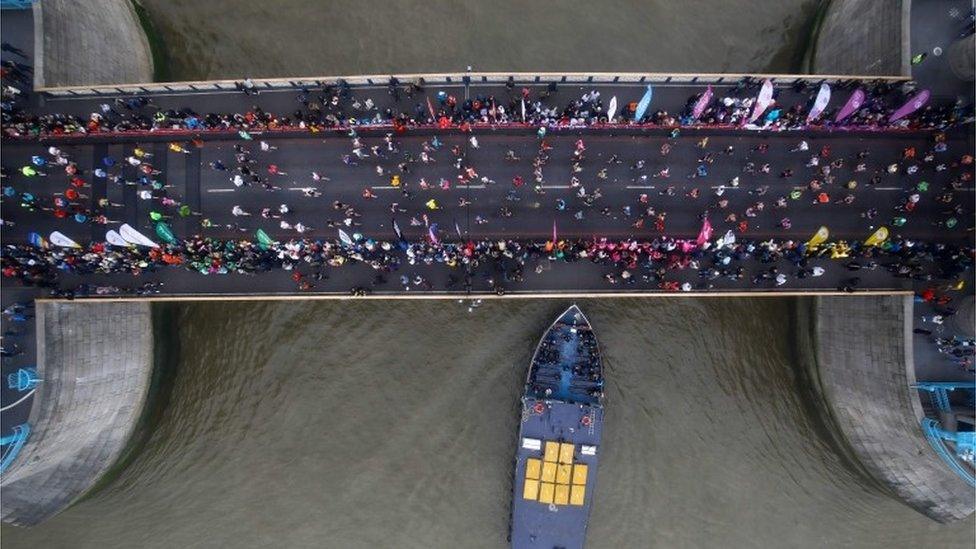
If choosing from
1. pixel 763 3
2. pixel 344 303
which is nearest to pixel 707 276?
pixel 763 3

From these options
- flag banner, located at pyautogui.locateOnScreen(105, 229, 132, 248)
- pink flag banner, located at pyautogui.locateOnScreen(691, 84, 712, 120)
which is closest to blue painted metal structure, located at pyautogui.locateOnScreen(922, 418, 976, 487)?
pink flag banner, located at pyautogui.locateOnScreen(691, 84, 712, 120)

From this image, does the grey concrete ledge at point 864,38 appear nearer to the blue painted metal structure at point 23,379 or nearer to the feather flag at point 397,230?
the feather flag at point 397,230

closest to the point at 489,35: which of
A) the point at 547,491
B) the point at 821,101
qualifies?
the point at 821,101

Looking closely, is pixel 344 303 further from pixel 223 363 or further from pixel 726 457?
pixel 726 457

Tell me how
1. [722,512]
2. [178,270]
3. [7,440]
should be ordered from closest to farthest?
[7,440] < [178,270] < [722,512]

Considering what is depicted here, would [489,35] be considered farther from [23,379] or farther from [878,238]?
[23,379]

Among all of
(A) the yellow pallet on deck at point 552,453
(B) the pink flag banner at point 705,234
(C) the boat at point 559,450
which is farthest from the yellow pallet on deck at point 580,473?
(B) the pink flag banner at point 705,234

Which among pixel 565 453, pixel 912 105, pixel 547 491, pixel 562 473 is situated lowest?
pixel 547 491
